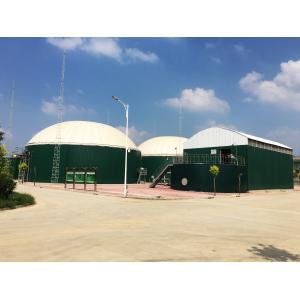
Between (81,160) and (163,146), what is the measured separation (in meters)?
27.3

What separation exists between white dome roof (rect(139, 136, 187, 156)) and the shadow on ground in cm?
6578

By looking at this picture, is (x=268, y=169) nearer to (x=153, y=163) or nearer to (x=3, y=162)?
(x=153, y=163)

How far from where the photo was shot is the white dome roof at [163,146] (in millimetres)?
76556

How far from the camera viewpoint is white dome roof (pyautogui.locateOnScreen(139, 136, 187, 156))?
7656cm

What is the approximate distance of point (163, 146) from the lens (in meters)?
78.1

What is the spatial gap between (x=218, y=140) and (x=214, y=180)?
38.7 feet

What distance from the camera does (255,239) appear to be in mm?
11062

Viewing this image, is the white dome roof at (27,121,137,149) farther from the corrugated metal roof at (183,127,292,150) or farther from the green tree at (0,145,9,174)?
the green tree at (0,145,9,174)

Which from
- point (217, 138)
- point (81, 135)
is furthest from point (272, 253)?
point (81, 135)

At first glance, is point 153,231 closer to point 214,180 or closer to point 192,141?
point 214,180

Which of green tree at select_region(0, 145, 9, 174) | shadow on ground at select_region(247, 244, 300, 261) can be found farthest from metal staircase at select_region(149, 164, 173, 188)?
shadow on ground at select_region(247, 244, 300, 261)

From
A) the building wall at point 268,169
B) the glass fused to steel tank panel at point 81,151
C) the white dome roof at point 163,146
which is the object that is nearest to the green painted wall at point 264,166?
the building wall at point 268,169

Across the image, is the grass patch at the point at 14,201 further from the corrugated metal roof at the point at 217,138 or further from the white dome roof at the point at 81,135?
the white dome roof at the point at 81,135
